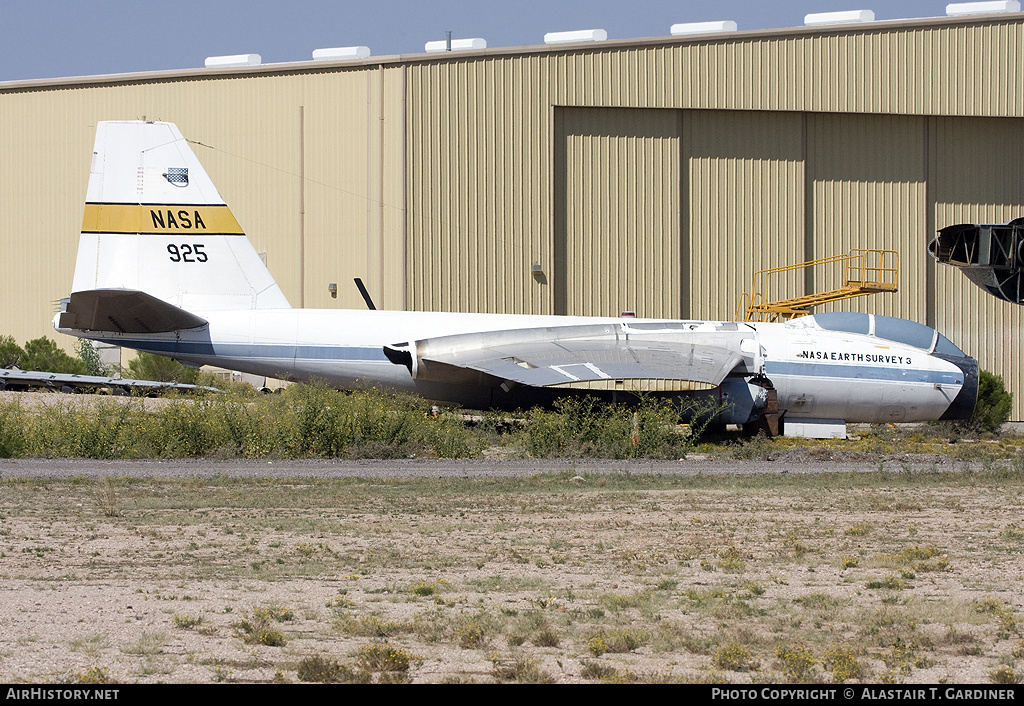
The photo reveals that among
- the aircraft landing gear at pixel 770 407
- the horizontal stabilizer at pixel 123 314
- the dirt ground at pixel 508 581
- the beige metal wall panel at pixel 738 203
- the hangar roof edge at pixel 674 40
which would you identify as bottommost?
the dirt ground at pixel 508 581

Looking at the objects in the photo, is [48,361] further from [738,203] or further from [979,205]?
[979,205]

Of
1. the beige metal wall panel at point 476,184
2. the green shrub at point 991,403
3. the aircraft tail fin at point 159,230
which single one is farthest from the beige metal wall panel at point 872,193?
the aircraft tail fin at point 159,230

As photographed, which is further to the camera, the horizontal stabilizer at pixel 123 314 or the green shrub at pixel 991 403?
the green shrub at pixel 991 403

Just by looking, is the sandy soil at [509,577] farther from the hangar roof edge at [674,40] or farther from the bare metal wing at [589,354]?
the hangar roof edge at [674,40]

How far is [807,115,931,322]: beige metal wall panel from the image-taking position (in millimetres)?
35688

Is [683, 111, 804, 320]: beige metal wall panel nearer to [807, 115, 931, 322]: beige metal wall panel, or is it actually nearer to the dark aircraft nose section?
[807, 115, 931, 322]: beige metal wall panel

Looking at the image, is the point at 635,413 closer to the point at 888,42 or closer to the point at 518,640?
the point at 518,640

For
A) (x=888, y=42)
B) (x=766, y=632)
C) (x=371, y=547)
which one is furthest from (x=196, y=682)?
(x=888, y=42)

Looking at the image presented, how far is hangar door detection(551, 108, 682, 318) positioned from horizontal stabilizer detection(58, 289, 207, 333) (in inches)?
546

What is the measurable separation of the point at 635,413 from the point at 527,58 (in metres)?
16.4

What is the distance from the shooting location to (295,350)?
968 inches

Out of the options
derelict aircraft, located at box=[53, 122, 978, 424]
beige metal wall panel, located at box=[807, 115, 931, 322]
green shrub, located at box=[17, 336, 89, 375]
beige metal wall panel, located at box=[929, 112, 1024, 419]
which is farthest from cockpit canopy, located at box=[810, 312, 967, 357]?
green shrub, located at box=[17, 336, 89, 375]

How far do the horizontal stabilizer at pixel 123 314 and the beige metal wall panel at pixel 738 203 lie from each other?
17.5 m

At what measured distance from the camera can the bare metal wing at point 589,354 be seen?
22.2 m
